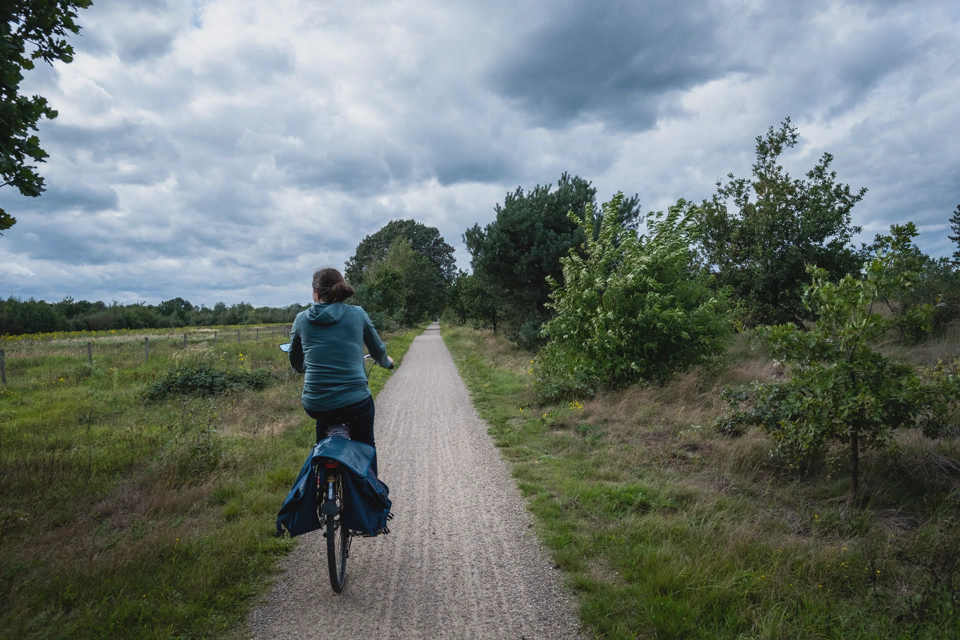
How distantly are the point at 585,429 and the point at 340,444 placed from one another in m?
5.16

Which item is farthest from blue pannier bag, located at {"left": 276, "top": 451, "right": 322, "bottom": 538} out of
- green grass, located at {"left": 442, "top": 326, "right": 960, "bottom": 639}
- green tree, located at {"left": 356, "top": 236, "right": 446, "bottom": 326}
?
green tree, located at {"left": 356, "top": 236, "right": 446, "bottom": 326}

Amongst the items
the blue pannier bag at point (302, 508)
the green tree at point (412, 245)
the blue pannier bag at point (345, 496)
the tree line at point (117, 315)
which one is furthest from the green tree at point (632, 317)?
the green tree at point (412, 245)

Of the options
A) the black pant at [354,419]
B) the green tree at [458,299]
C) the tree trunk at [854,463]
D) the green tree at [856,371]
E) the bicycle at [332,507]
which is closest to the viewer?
the bicycle at [332,507]

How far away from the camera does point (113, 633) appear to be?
111 inches

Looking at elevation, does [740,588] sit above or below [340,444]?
below

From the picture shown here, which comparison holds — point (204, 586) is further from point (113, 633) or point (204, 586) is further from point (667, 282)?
point (667, 282)

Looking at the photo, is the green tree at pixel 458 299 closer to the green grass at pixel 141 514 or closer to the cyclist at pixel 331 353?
the green grass at pixel 141 514

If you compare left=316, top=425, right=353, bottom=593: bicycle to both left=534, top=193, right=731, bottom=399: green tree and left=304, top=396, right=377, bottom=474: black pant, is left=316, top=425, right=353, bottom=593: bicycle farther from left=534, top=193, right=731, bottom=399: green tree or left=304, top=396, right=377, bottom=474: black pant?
left=534, top=193, right=731, bottom=399: green tree

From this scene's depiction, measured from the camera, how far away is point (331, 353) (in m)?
3.56

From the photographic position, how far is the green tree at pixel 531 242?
1783 centimetres

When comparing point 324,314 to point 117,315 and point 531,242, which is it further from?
point 117,315

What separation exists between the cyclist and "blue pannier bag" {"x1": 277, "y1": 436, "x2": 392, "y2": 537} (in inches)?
12.2

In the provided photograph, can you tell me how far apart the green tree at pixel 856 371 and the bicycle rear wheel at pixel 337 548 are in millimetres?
4516

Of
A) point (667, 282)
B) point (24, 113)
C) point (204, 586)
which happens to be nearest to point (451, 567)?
point (204, 586)
